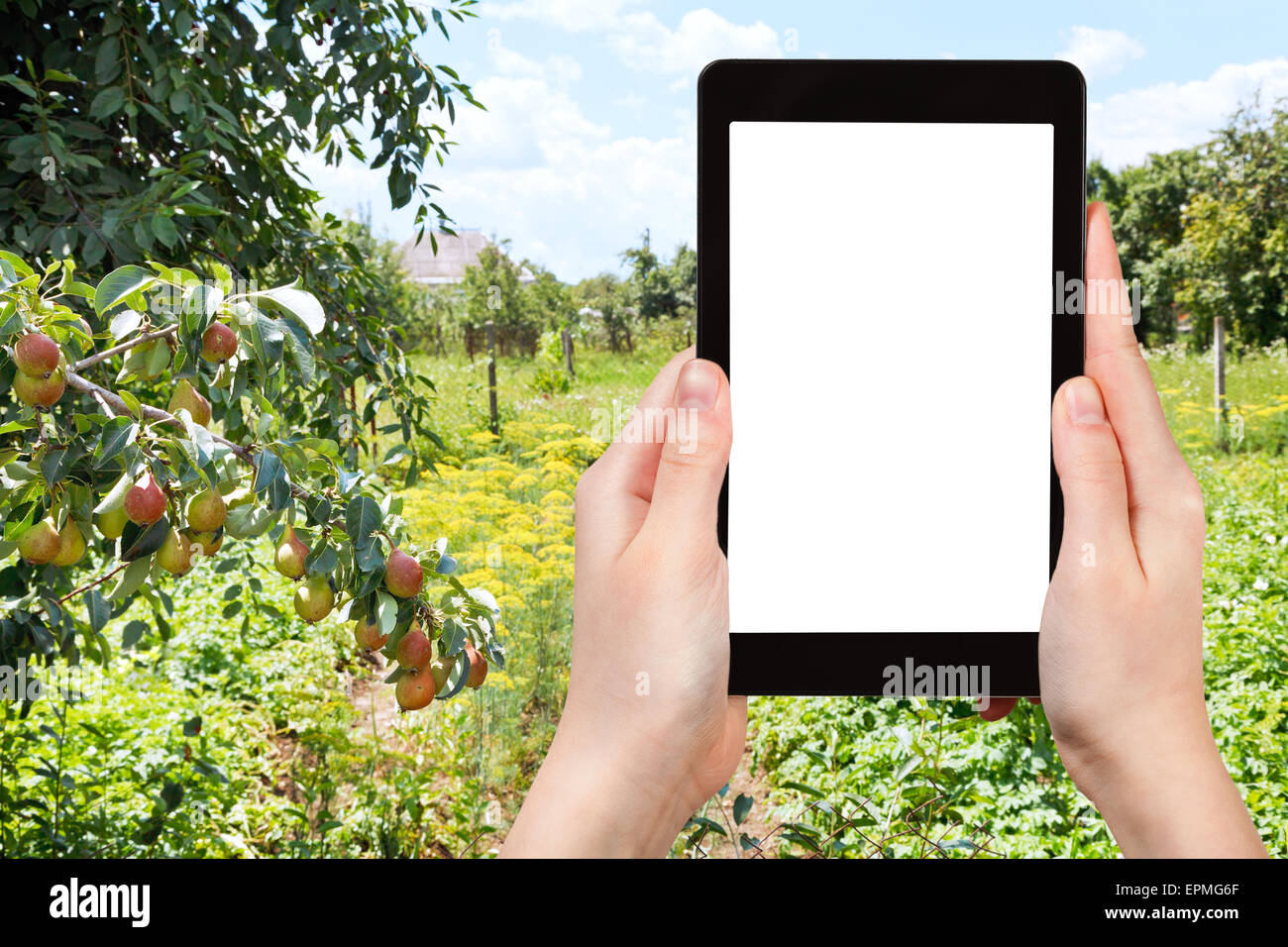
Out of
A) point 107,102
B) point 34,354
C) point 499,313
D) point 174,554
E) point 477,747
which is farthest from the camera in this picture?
point 499,313

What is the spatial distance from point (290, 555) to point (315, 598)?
0.06 m

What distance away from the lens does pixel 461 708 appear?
3.24 metres

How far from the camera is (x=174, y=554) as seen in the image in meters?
1.02

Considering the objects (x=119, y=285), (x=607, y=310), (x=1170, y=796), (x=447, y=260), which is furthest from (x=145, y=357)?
(x=447, y=260)

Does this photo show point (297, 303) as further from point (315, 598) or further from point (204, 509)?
point (315, 598)

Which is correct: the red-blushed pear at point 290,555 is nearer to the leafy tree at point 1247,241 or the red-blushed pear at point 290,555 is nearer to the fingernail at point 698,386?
the fingernail at point 698,386

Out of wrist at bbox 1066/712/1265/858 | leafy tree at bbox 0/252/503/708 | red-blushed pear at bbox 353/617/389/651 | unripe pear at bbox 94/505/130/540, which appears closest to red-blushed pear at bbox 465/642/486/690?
leafy tree at bbox 0/252/503/708

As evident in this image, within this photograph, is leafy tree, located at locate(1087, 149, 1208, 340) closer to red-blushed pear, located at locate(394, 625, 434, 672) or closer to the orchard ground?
the orchard ground

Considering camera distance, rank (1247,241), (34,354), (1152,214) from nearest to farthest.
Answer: (34,354) → (1247,241) → (1152,214)

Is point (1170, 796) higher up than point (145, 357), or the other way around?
point (145, 357)

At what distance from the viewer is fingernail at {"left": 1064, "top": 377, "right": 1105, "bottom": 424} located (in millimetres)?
857

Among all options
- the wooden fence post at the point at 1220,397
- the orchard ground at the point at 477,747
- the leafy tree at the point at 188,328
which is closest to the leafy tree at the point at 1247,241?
the wooden fence post at the point at 1220,397

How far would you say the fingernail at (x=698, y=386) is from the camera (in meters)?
0.83
